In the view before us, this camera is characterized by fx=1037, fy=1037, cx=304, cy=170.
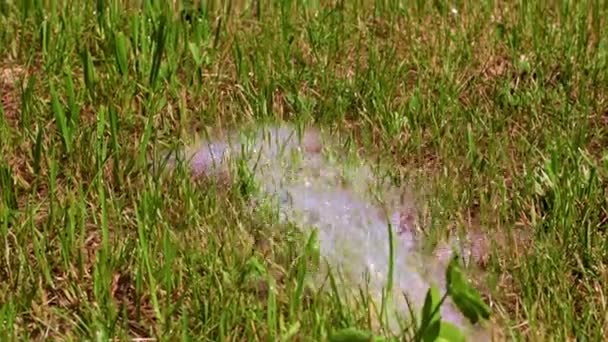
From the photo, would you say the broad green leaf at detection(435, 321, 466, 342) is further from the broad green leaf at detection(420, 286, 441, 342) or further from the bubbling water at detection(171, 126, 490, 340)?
the bubbling water at detection(171, 126, 490, 340)

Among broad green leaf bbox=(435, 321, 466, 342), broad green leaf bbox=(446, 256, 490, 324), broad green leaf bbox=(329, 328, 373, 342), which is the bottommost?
broad green leaf bbox=(435, 321, 466, 342)

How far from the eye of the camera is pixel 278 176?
2.58 m

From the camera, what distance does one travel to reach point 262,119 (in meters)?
2.78

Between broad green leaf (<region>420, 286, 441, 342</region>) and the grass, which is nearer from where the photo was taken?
broad green leaf (<region>420, 286, 441, 342</region>)

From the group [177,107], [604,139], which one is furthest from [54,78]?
[604,139]

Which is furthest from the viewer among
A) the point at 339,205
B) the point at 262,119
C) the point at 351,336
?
the point at 262,119


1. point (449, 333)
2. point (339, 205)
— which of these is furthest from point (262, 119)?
point (449, 333)

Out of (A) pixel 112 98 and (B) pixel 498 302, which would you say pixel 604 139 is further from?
(A) pixel 112 98

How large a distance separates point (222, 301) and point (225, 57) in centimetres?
112

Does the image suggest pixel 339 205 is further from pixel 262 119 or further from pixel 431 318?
pixel 431 318

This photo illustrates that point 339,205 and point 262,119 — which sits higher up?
point 262,119

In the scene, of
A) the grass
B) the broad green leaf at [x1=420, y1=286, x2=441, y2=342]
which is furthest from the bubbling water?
the broad green leaf at [x1=420, y1=286, x2=441, y2=342]

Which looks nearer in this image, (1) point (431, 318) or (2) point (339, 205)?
(1) point (431, 318)

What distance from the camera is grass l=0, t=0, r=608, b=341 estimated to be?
215cm
